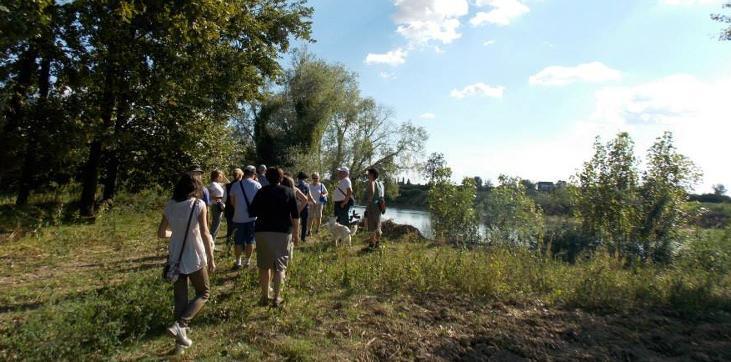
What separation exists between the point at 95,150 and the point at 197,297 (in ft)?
41.5

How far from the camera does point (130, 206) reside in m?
16.3

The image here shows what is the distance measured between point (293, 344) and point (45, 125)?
12026mm

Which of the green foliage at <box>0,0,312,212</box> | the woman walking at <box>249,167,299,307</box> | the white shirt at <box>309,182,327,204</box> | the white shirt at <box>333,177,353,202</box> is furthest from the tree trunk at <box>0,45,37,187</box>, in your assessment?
the woman walking at <box>249,167,299,307</box>

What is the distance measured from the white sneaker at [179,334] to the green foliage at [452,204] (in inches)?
452

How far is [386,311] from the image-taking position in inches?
217

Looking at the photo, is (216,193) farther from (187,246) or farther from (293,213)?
(187,246)

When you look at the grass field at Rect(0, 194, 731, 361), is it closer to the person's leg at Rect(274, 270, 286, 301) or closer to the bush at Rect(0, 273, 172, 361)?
the bush at Rect(0, 273, 172, 361)

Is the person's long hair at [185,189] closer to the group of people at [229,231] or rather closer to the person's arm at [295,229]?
the group of people at [229,231]

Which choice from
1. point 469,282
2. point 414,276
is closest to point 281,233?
point 414,276

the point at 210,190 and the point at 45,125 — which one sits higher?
the point at 45,125

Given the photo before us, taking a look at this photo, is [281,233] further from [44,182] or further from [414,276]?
[44,182]

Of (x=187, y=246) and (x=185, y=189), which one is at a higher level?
(x=185, y=189)

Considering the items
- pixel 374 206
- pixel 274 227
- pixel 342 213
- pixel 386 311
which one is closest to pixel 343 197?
pixel 342 213

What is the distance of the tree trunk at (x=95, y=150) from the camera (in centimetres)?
1275
